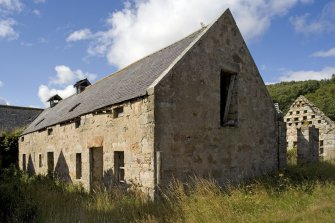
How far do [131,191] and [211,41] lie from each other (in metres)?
5.55

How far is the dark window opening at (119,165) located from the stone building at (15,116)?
988 inches

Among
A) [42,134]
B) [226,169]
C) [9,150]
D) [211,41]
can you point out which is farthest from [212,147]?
[9,150]

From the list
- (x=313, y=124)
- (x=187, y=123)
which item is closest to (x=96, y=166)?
(x=187, y=123)

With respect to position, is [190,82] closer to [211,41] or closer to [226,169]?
[211,41]

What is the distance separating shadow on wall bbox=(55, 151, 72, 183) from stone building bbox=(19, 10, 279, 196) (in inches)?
43.5

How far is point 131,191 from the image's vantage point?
970 centimetres

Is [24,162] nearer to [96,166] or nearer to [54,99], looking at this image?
[54,99]

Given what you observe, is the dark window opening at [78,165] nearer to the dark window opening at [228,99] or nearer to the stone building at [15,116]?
the dark window opening at [228,99]

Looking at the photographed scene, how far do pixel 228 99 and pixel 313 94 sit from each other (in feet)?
103

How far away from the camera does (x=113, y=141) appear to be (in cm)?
1106

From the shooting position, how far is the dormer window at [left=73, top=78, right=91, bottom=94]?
76.3 ft

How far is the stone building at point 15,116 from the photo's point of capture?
33.0 meters

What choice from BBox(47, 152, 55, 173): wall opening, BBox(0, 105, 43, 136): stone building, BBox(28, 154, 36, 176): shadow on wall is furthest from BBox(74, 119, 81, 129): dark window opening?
BBox(0, 105, 43, 136): stone building

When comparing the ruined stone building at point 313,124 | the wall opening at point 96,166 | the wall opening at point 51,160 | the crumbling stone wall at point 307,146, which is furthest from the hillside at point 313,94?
the wall opening at point 96,166
